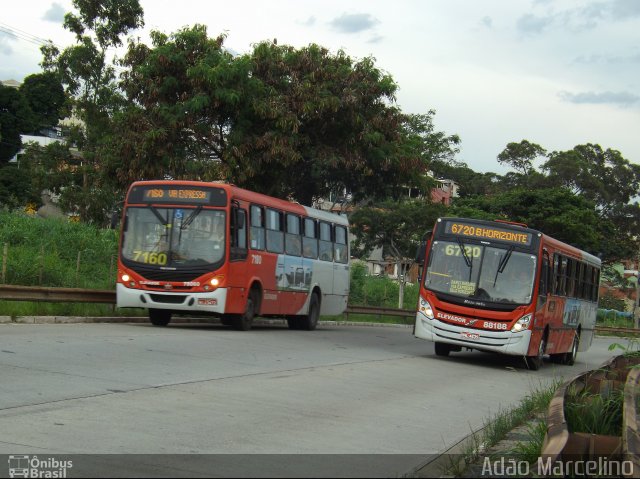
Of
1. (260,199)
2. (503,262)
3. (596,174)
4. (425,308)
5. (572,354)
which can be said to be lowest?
(572,354)

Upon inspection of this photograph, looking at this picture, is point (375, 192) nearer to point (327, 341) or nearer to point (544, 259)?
point (327, 341)

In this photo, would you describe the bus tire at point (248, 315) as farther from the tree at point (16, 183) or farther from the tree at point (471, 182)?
the tree at point (16, 183)

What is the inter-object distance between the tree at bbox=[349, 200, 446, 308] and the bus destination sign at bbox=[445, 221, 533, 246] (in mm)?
25507

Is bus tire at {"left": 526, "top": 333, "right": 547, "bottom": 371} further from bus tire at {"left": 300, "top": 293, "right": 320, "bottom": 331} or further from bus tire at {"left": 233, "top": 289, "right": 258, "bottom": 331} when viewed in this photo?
bus tire at {"left": 300, "top": 293, "right": 320, "bottom": 331}

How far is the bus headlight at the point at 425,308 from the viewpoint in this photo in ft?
63.2

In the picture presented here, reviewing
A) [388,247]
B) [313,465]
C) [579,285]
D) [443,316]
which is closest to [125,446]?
[313,465]

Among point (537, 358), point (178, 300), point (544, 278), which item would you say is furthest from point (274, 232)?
point (537, 358)

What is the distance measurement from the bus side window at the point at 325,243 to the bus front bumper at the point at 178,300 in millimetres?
7057

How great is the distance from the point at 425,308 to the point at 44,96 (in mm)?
81377

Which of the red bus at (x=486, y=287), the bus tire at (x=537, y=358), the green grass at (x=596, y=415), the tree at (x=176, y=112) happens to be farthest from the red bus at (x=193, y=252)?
the green grass at (x=596, y=415)

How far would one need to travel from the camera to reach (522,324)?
61.7 ft

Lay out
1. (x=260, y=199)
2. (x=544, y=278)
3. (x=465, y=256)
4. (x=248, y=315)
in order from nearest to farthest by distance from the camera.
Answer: (x=465, y=256)
(x=544, y=278)
(x=248, y=315)
(x=260, y=199)

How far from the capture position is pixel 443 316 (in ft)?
62.7

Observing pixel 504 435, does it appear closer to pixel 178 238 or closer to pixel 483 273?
pixel 483 273
